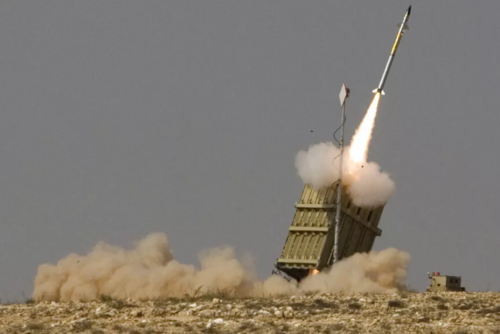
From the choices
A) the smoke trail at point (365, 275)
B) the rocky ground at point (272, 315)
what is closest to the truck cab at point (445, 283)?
the smoke trail at point (365, 275)

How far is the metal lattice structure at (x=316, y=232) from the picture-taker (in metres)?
33.1

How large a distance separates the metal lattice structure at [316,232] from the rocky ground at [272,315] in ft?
16.9

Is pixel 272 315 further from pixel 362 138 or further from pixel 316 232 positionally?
pixel 362 138

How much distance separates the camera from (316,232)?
3309 centimetres

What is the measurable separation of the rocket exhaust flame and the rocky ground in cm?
788

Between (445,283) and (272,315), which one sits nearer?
(272,315)

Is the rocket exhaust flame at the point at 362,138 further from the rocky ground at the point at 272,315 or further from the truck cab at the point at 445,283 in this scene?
the rocky ground at the point at 272,315

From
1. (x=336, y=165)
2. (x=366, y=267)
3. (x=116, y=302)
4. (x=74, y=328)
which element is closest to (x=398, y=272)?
(x=366, y=267)

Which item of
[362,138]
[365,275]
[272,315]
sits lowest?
[272,315]

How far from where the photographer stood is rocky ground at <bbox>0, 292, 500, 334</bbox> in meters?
23.1

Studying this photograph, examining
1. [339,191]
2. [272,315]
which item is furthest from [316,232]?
[272,315]

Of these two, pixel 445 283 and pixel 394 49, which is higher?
pixel 394 49

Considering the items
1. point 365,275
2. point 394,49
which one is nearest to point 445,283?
point 365,275

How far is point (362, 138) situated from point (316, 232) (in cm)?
340
